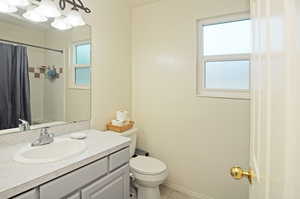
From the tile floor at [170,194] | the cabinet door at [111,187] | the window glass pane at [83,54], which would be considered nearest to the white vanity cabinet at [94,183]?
the cabinet door at [111,187]

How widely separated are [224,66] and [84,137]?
5.39 feet

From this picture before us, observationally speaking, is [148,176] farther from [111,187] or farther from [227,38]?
[227,38]

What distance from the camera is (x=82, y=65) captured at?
1.84 meters

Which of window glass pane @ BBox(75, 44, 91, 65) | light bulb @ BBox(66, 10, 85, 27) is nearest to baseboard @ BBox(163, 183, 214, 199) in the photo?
window glass pane @ BBox(75, 44, 91, 65)

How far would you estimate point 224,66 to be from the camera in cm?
196

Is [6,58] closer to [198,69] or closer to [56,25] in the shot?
[56,25]

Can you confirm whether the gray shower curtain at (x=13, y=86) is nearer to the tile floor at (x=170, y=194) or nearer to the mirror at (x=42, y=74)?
the mirror at (x=42, y=74)

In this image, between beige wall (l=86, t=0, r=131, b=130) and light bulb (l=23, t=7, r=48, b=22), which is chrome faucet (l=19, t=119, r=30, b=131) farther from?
light bulb (l=23, t=7, r=48, b=22)

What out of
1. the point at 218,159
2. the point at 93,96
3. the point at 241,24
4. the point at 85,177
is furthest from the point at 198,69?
the point at 85,177

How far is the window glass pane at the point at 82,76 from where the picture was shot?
1.81 m

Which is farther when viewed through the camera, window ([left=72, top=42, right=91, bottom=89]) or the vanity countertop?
window ([left=72, top=42, right=91, bottom=89])

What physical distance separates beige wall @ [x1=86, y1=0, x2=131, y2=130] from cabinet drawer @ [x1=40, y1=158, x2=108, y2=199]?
0.80m

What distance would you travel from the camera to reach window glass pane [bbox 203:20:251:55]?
180cm

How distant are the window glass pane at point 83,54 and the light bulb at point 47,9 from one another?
1.22 feet
